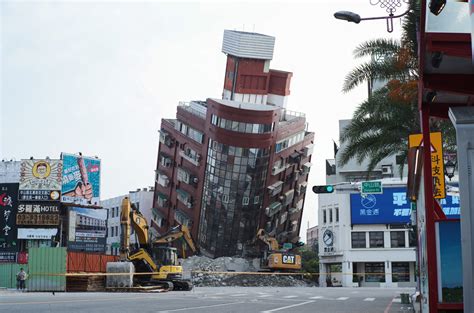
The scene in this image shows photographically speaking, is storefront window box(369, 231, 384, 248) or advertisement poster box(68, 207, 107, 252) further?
advertisement poster box(68, 207, 107, 252)

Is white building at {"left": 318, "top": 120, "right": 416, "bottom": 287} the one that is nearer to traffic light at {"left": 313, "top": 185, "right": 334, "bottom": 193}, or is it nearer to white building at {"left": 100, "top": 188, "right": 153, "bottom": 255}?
white building at {"left": 100, "top": 188, "right": 153, "bottom": 255}

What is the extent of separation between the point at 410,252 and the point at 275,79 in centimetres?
3436

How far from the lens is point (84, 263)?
46.6 m

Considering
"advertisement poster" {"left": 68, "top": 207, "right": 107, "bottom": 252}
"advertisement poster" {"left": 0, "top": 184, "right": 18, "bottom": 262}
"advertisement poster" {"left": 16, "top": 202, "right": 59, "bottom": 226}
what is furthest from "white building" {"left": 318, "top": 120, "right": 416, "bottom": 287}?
"advertisement poster" {"left": 0, "top": 184, "right": 18, "bottom": 262}

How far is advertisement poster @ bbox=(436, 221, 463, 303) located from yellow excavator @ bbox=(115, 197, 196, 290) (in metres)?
34.0

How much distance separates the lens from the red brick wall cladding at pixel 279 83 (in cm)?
10744

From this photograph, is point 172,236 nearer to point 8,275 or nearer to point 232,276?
point 8,275

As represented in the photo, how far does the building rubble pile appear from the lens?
7706 cm

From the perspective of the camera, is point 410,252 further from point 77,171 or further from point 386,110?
point 386,110

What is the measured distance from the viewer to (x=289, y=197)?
346 ft

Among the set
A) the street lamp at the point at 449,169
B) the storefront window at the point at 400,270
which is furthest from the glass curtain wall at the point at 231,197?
the street lamp at the point at 449,169

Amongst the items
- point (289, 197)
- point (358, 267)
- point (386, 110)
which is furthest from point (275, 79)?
point (386, 110)

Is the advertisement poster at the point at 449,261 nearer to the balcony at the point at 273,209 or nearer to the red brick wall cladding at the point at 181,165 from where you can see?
the red brick wall cladding at the point at 181,165

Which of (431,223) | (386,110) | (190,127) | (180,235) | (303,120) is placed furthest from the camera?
(303,120)
